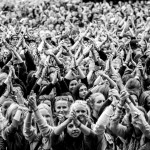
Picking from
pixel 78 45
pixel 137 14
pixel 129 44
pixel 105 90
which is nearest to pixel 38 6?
pixel 137 14

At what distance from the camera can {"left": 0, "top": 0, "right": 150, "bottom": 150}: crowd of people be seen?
526 cm

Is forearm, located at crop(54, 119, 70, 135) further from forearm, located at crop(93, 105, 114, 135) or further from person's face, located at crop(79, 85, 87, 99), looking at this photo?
person's face, located at crop(79, 85, 87, 99)

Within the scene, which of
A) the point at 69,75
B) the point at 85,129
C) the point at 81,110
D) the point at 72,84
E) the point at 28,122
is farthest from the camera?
the point at 69,75

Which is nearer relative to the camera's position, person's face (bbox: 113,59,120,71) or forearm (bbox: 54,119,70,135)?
forearm (bbox: 54,119,70,135)

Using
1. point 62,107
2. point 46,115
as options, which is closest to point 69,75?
point 62,107

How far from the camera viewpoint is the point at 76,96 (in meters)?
7.62

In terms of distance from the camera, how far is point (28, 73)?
382 inches

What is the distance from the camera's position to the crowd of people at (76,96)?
5.26 meters

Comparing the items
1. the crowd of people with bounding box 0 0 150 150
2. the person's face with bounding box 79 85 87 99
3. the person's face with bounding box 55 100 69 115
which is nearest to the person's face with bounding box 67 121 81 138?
the crowd of people with bounding box 0 0 150 150

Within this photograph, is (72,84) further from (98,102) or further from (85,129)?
(85,129)

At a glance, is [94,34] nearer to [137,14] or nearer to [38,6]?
[137,14]

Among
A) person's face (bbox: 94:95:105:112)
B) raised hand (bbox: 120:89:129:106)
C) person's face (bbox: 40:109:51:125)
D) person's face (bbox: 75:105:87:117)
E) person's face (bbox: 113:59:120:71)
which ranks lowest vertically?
person's face (bbox: 113:59:120:71)

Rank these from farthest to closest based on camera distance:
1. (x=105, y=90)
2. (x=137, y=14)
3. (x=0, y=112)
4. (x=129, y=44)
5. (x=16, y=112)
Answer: (x=137, y=14), (x=129, y=44), (x=105, y=90), (x=0, y=112), (x=16, y=112)

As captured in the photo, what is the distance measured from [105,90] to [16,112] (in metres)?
1.76
